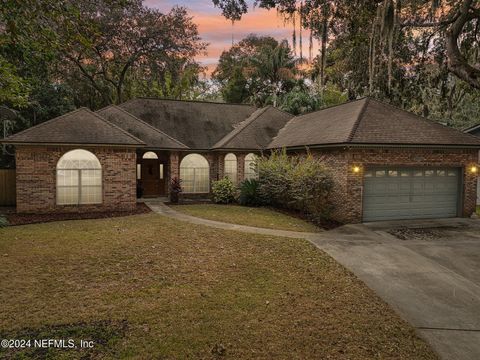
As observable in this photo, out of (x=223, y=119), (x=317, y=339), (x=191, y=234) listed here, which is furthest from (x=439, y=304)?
(x=223, y=119)

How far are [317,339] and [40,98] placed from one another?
24618 millimetres

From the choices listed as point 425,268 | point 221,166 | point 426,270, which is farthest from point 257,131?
point 426,270

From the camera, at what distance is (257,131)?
830 inches

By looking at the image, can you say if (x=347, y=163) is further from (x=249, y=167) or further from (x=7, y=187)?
(x=7, y=187)

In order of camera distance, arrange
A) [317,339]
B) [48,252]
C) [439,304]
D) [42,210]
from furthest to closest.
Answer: [42,210] < [48,252] < [439,304] < [317,339]

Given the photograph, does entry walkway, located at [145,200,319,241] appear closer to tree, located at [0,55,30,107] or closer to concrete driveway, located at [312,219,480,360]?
concrete driveway, located at [312,219,480,360]

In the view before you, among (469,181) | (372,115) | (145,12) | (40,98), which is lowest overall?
(469,181)

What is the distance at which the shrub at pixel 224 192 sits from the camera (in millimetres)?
18219

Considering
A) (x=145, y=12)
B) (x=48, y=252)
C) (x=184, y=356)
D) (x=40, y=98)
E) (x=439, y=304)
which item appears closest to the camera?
(x=184, y=356)

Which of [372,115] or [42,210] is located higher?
[372,115]

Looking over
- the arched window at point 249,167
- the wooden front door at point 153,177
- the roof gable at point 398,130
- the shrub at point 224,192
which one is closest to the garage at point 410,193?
the roof gable at point 398,130

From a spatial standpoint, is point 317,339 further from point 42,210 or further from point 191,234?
point 42,210

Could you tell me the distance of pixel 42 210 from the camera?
14.2 m

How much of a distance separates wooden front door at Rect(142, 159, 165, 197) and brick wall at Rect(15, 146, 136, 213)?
4.39 m
